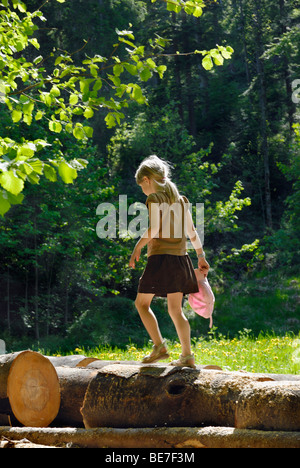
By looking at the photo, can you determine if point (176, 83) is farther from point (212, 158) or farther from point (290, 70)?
point (290, 70)

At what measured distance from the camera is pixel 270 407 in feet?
12.2

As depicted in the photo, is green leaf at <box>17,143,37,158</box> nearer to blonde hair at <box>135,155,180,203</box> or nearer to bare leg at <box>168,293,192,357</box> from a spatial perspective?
blonde hair at <box>135,155,180,203</box>

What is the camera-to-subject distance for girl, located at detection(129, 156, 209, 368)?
15.8 ft

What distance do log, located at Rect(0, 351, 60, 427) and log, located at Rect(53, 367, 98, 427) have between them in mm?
61

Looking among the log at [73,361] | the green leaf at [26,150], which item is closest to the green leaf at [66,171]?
the green leaf at [26,150]

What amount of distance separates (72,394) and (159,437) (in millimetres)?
1170

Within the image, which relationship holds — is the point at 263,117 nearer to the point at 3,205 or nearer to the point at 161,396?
the point at 161,396

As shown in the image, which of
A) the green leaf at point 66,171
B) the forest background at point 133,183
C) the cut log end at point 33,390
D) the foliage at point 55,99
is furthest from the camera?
the forest background at point 133,183

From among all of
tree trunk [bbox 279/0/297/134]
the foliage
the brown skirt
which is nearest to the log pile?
the brown skirt

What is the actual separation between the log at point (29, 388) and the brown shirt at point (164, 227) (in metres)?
1.42

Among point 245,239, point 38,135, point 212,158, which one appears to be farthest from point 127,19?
point 38,135

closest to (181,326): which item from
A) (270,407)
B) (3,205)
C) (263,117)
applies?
(270,407)

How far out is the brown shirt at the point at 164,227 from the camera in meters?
4.89

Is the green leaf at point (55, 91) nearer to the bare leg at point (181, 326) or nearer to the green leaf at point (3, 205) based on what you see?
the bare leg at point (181, 326)
